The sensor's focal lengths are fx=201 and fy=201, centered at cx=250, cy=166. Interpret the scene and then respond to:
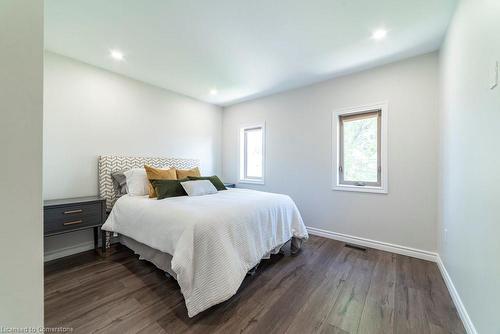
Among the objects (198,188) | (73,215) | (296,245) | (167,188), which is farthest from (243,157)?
(73,215)

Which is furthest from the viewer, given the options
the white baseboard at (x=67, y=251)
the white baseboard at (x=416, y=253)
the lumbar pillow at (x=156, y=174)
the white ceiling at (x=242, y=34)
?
the lumbar pillow at (x=156, y=174)

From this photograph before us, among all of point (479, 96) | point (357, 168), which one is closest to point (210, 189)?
point (357, 168)

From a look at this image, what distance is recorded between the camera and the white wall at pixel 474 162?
1118mm

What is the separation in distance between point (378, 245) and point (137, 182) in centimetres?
345

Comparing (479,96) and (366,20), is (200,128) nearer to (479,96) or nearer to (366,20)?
(366,20)

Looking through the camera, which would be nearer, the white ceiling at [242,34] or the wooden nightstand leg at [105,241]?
the white ceiling at [242,34]

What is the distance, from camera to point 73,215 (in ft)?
7.61

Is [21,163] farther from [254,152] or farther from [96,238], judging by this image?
[254,152]

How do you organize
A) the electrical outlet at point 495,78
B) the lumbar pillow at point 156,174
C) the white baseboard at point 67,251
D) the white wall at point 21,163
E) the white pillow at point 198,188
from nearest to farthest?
the white wall at point 21,163 → the electrical outlet at point 495,78 → the white baseboard at point 67,251 → the white pillow at point 198,188 → the lumbar pillow at point 156,174

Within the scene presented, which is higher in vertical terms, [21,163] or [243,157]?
[243,157]

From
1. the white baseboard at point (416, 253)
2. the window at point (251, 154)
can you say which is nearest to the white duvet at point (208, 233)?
the white baseboard at point (416, 253)

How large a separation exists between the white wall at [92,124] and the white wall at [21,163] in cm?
244

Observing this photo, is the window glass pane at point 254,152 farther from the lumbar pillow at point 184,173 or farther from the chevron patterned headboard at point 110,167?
the chevron patterned headboard at point 110,167

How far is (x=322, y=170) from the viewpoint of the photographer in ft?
10.7
